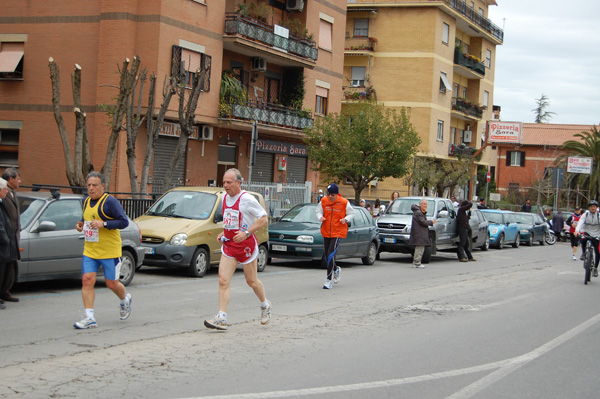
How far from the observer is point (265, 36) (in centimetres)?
3094

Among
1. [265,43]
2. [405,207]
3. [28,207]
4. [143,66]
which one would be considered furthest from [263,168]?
[28,207]

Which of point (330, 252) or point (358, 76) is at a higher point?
point (358, 76)

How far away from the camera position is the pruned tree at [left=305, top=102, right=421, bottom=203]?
30.5m

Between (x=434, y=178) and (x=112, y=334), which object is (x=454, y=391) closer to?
(x=112, y=334)

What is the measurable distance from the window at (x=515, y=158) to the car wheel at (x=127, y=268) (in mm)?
68319

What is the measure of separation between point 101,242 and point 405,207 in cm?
1535

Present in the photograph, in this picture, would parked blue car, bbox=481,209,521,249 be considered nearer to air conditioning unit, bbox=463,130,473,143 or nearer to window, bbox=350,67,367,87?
window, bbox=350,67,367,87

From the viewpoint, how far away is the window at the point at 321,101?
36741 millimetres

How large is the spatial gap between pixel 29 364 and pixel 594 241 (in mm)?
13377

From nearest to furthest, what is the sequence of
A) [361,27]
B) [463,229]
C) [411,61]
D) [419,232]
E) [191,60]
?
[419,232]
[463,229]
[191,60]
[411,61]
[361,27]

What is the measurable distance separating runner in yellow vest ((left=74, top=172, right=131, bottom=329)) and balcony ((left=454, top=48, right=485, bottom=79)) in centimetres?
4544

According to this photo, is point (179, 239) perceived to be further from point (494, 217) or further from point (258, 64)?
point (494, 217)

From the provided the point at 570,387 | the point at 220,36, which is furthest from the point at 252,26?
the point at 570,387

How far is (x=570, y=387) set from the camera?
6.82 m
